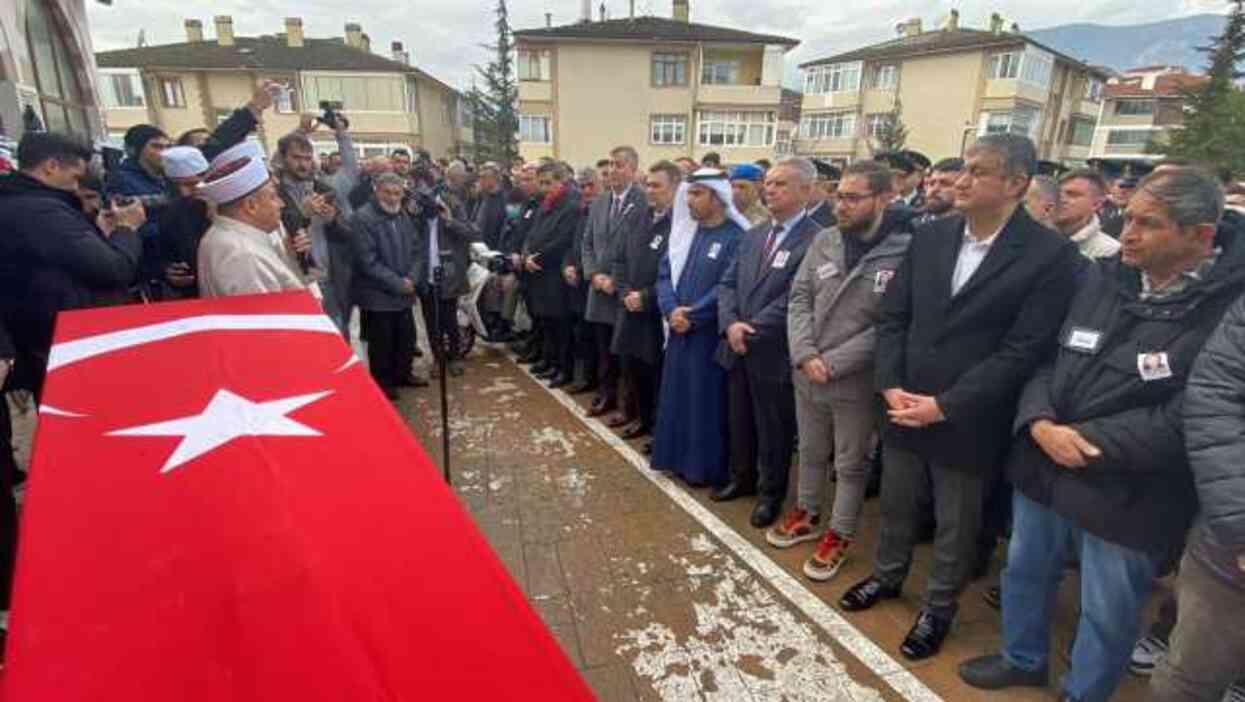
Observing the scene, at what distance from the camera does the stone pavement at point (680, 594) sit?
8.36 ft

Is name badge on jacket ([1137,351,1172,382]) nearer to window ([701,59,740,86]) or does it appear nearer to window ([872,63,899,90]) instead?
window ([701,59,740,86])

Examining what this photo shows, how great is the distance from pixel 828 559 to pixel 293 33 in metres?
41.2

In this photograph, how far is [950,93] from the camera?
3366 cm

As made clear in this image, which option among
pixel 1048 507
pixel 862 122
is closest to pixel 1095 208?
pixel 1048 507

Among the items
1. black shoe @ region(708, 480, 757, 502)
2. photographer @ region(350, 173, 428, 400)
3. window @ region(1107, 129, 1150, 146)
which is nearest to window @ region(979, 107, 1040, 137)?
window @ region(1107, 129, 1150, 146)

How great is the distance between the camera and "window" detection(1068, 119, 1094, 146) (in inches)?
1514

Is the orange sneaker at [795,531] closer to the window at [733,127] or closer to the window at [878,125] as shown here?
the window at [733,127]

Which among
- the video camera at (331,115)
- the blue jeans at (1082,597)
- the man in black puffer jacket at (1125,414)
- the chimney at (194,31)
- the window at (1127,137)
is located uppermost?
the chimney at (194,31)

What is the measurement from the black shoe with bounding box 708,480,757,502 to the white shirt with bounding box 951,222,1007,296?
1955 millimetres

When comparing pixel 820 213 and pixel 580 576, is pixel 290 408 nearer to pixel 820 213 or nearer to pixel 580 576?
pixel 580 576

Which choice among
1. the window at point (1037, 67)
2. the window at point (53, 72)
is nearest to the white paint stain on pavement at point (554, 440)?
the window at point (53, 72)

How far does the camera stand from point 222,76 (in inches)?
1267

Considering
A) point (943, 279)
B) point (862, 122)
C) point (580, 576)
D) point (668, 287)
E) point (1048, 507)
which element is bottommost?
point (580, 576)

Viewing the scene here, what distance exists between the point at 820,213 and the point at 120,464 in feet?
10.7
